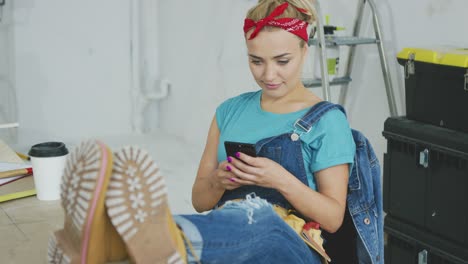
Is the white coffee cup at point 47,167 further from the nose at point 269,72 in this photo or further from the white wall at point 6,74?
the white wall at point 6,74

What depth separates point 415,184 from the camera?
7.79 ft

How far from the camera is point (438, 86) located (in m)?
2.29

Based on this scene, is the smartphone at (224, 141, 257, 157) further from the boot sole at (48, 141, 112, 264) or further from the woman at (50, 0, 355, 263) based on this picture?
the boot sole at (48, 141, 112, 264)

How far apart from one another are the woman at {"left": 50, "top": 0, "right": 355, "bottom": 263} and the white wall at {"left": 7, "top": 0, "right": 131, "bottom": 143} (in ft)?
9.14

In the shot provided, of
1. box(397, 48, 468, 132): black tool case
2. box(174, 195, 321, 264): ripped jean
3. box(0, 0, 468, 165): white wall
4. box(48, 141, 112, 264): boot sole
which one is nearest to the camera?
box(48, 141, 112, 264): boot sole

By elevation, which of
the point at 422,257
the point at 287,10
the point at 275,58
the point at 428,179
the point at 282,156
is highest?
the point at 287,10

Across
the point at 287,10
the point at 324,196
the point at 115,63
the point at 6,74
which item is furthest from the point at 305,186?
the point at 115,63

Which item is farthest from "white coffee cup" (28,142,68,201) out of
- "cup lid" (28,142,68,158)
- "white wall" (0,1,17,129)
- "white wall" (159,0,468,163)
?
"white wall" (0,1,17,129)

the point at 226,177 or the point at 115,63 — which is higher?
the point at 115,63

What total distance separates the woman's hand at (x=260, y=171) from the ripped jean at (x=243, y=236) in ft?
0.21

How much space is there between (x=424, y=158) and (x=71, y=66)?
2693 millimetres

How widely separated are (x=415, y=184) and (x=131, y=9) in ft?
8.79

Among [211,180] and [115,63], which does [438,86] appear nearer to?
[211,180]

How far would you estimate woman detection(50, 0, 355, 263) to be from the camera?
1.15 meters
